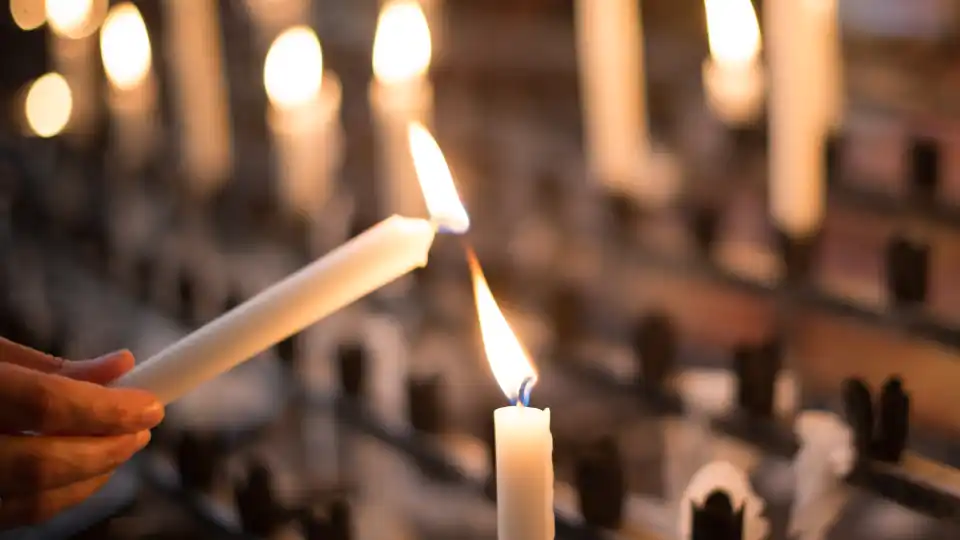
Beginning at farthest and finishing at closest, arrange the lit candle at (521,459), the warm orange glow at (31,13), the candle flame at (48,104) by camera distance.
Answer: the warm orange glow at (31,13) → the candle flame at (48,104) → the lit candle at (521,459)

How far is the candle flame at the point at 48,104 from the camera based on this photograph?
1.75 meters

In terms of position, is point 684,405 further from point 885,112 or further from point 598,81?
point 885,112

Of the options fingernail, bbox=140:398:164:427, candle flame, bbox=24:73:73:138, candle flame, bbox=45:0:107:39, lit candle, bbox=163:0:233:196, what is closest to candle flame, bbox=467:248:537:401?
fingernail, bbox=140:398:164:427

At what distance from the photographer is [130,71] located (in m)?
1.43

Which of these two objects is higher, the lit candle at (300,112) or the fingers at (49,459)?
the lit candle at (300,112)

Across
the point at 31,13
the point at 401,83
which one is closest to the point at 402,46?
the point at 401,83

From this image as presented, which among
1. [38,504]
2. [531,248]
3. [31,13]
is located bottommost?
[38,504]

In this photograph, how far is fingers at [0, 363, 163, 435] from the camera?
0.52 meters

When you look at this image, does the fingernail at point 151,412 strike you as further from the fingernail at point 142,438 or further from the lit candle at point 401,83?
the lit candle at point 401,83

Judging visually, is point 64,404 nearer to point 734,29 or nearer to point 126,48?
point 734,29

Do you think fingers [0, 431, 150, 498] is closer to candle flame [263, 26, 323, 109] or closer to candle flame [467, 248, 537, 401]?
candle flame [467, 248, 537, 401]

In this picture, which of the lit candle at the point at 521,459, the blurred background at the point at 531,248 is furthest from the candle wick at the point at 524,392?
the blurred background at the point at 531,248

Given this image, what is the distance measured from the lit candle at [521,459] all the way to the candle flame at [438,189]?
81 mm

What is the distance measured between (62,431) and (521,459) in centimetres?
23
